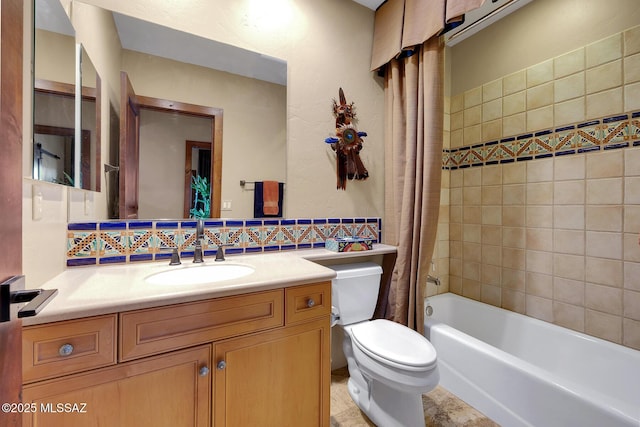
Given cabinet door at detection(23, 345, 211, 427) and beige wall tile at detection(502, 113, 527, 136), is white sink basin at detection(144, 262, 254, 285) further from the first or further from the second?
beige wall tile at detection(502, 113, 527, 136)

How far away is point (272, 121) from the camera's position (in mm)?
1616

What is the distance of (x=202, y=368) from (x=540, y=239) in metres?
2.16

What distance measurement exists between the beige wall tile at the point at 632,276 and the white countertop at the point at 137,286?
1.70 m

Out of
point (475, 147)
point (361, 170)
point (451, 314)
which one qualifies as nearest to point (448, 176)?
point (475, 147)

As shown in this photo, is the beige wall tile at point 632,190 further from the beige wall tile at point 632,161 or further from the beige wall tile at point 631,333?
the beige wall tile at point 631,333

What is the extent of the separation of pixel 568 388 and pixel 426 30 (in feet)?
6.18

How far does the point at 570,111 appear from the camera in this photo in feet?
5.57

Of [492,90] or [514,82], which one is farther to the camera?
[492,90]

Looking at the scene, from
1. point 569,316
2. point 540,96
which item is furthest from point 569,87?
point 569,316

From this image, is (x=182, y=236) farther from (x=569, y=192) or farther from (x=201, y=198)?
(x=569, y=192)

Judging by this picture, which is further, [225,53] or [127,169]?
[225,53]

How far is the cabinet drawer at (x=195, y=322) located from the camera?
79cm

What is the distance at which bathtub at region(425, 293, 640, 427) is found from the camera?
1.11 metres

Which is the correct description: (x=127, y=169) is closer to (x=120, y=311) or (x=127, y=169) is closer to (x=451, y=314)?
(x=120, y=311)
